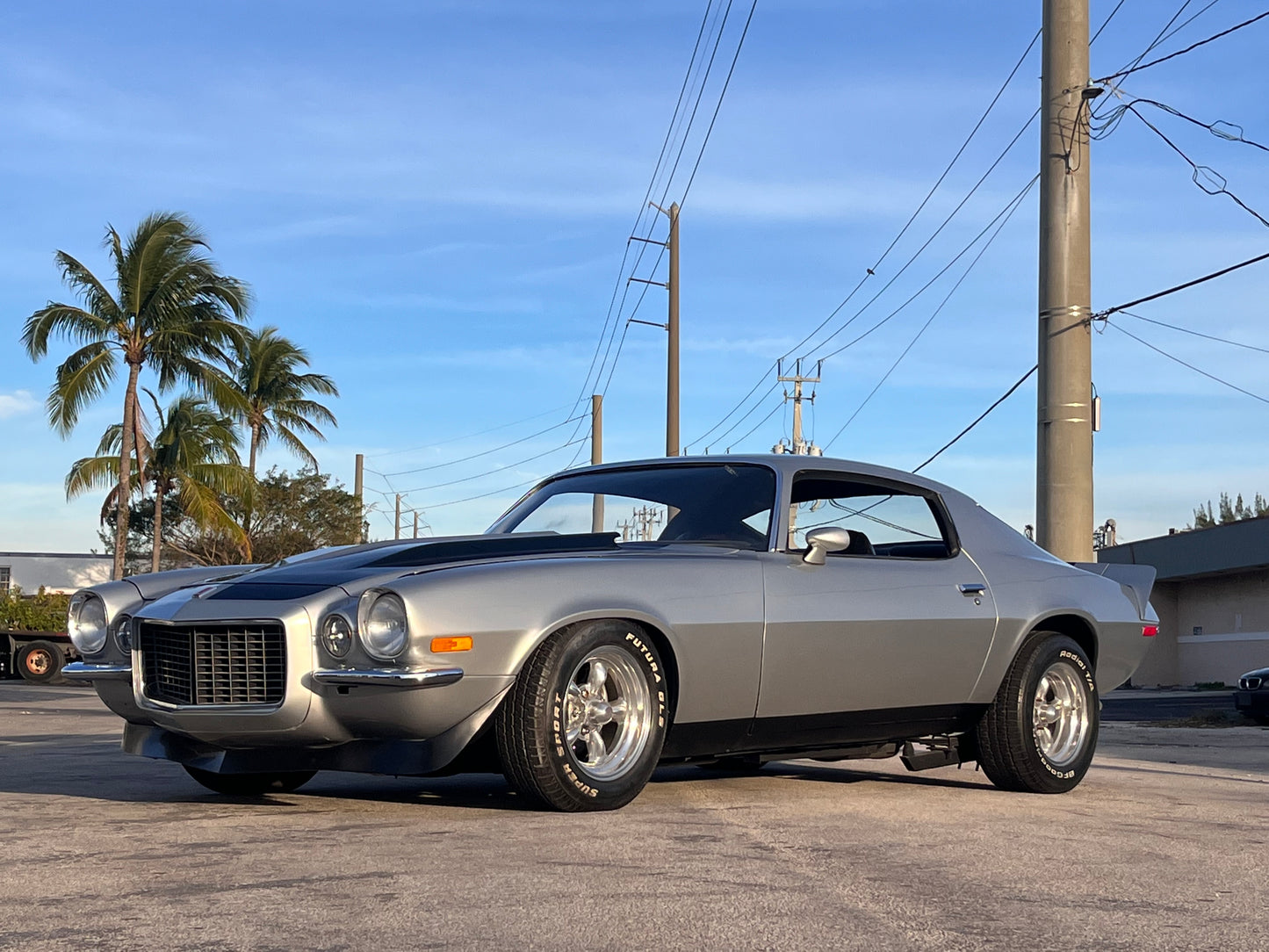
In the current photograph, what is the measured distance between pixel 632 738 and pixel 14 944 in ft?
8.75

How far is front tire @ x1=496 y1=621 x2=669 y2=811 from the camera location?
5254 mm

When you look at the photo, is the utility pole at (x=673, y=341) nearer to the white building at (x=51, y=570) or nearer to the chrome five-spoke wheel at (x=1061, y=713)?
the chrome five-spoke wheel at (x=1061, y=713)

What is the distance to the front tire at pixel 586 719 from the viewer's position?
5254mm

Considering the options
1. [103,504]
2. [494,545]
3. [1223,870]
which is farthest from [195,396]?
[1223,870]

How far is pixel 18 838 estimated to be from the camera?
486cm

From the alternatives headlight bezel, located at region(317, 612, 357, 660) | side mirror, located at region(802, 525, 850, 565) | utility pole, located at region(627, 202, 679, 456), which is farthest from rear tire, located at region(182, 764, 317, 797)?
utility pole, located at region(627, 202, 679, 456)

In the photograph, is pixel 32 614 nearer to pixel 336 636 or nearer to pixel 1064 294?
pixel 1064 294

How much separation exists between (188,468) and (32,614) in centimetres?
614

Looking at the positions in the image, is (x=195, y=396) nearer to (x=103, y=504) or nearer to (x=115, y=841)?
(x=103, y=504)

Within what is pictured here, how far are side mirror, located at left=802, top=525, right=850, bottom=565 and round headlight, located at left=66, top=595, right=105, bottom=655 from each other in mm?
2887

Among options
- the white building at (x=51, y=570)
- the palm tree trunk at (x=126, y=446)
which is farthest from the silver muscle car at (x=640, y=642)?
the white building at (x=51, y=570)

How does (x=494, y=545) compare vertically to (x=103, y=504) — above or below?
below

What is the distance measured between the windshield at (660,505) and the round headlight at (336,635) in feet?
5.07

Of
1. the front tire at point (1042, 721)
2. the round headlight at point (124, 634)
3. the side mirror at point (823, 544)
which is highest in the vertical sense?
the side mirror at point (823, 544)
